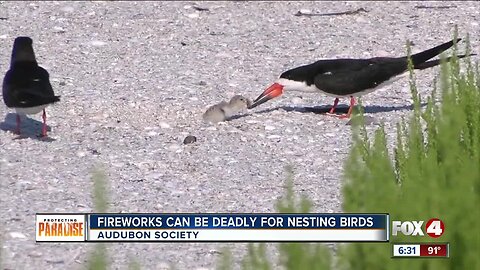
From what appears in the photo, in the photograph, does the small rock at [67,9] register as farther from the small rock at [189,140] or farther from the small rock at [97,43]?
the small rock at [189,140]

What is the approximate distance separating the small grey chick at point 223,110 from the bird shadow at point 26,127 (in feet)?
3.77

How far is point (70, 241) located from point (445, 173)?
7.15 ft

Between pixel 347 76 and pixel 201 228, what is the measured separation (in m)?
3.37

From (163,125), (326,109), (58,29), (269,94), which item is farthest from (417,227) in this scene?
(58,29)

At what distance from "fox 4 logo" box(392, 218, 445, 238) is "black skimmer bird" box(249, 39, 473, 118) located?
4.56 meters

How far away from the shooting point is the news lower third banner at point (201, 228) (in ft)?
14.4

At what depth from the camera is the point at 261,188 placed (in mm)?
6738

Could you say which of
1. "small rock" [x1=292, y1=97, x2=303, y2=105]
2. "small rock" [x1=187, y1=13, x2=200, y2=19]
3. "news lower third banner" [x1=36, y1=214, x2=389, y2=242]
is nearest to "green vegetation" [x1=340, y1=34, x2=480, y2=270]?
"news lower third banner" [x1=36, y1=214, x2=389, y2=242]

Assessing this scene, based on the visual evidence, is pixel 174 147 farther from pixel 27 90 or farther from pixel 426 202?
pixel 426 202

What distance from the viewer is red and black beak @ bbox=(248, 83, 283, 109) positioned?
862cm

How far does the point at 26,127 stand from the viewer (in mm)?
8062

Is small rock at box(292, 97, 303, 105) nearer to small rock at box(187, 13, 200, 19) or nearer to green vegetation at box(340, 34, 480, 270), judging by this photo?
small rock at box(187, 13, 200, 19)

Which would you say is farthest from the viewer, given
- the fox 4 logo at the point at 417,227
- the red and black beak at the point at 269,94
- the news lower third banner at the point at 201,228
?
the red and black beak at the point at 269,94

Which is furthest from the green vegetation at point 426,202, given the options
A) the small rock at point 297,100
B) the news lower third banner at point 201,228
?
the small rock at point 297,100
